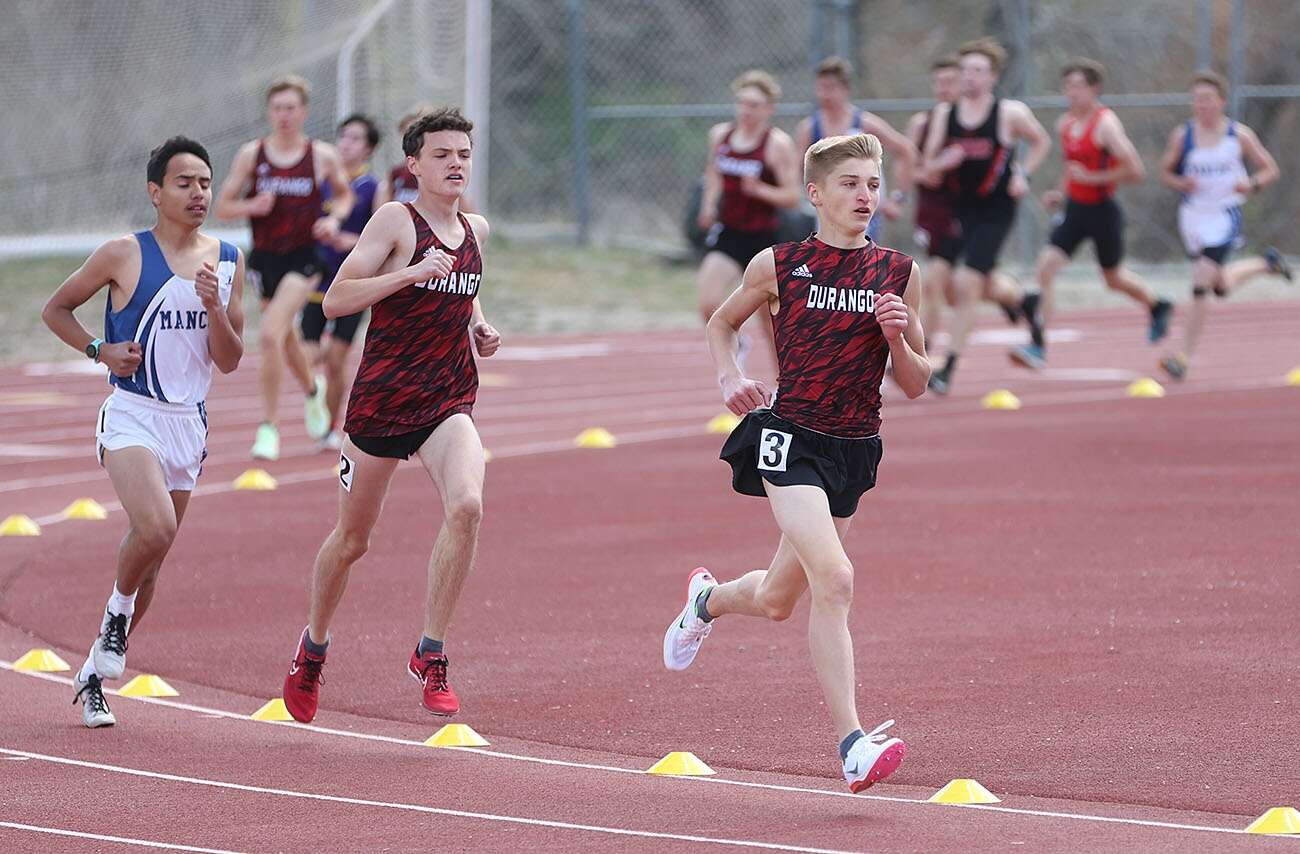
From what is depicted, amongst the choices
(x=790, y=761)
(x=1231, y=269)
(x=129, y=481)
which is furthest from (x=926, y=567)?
(x=1231, y=269)

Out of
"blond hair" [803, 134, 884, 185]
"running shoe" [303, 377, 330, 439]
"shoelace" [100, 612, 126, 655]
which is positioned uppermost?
"blond hair" [803, 134, 884, 185]

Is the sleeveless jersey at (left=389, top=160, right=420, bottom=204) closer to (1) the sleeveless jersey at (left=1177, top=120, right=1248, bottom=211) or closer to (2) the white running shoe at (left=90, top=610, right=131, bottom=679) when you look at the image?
(1) the sleeveless jersey at (left=1177, top=120, right=1248, bottom=211)

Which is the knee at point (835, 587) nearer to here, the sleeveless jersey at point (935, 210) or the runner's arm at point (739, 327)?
the runner's arm at point (739, 327)

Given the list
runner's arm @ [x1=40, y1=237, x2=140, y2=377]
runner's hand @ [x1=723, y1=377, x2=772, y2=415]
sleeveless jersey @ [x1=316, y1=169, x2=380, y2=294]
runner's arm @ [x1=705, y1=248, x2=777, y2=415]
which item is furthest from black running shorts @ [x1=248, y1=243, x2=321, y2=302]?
runner's hand @ [x1=723, y1=377, x2=772, y2=415]

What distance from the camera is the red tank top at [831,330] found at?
239 inches

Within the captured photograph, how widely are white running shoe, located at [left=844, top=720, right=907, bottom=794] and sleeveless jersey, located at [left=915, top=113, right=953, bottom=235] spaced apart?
1027 centimetres

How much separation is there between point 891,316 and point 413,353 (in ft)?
5.53

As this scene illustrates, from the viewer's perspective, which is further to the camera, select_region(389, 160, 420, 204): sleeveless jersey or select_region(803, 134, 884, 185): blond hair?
select_region(389, 160, 420, 204): sleeveless jersey

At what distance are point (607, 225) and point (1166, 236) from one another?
7.42 m

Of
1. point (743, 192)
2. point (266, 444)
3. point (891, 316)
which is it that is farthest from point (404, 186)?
point (891, 316)

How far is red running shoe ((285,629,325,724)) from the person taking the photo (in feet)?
22.7

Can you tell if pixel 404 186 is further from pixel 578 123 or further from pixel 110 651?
pixel 578 123

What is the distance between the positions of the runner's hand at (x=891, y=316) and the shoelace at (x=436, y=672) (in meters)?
1.82

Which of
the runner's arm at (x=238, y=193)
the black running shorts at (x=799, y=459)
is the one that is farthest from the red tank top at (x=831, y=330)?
→ the runner's arm at (x=238, y=193)
